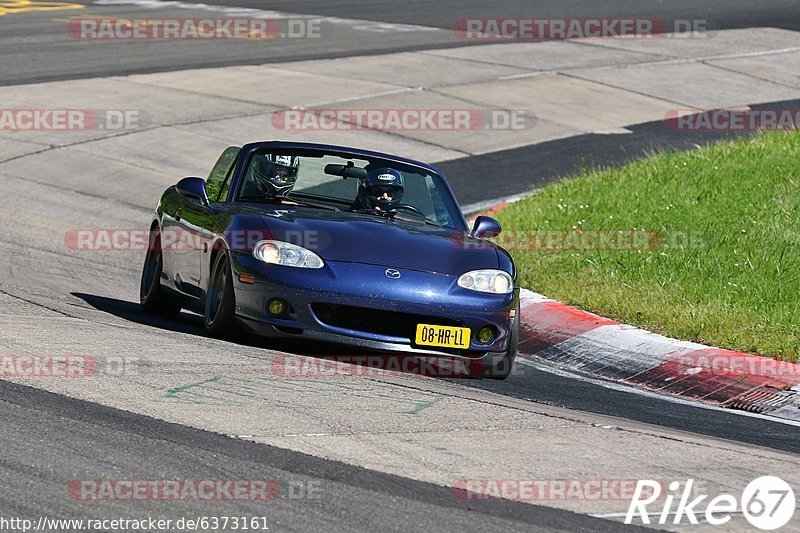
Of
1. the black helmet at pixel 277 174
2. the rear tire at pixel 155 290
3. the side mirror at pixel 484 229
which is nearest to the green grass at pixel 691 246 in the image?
the side mirror at pixel 484 229

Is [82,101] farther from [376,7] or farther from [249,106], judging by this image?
[376,7]

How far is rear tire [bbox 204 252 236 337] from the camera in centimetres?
868

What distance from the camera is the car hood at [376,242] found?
28.3ft

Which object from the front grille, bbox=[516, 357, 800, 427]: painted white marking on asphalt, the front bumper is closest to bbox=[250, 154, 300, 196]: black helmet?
the front bumper

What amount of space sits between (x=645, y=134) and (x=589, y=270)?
371 inches

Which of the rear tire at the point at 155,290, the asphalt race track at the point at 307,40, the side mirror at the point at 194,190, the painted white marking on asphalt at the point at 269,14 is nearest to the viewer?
the side mirror at the point at 194,190

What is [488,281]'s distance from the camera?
28.9 feet

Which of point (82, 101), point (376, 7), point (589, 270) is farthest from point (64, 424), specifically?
point (376, 7)

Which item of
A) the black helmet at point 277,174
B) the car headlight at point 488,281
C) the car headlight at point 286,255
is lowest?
the car headlight at point 488,281

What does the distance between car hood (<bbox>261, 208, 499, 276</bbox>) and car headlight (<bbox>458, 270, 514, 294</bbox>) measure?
52 mm

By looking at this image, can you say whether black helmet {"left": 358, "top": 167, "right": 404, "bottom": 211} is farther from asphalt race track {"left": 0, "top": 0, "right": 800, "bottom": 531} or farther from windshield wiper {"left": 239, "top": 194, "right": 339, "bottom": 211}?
asphalt race track {"left": 0, "top": 0, "right": 800, "bottom": 531}

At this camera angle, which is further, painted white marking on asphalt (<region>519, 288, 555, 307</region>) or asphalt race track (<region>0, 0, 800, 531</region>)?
painted white marking on asphalt (<region>519, 288, 555, 307</region>)

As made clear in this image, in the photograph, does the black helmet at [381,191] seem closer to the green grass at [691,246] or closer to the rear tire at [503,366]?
the rear tire at [503,366]

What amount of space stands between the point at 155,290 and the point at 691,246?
4581mm
